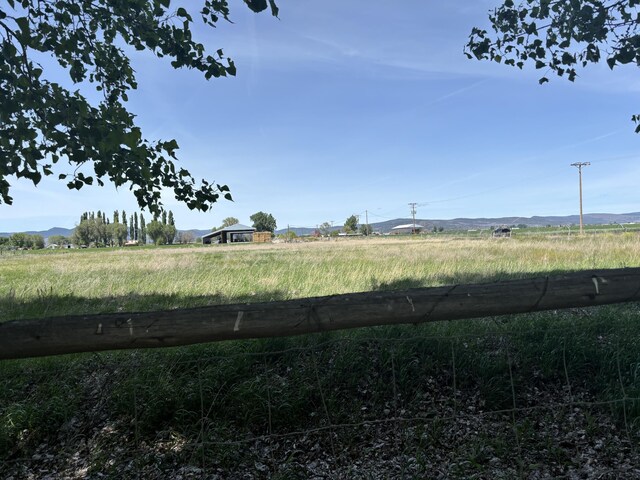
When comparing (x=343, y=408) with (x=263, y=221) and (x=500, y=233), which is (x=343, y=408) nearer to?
(x=500, y=233)

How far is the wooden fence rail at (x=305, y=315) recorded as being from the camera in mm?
2156

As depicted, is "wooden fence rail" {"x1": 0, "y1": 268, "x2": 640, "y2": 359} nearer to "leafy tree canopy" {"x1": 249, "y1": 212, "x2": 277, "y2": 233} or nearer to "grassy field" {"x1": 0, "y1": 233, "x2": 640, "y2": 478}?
"grassy field" {"x1": 0, "y1": 233, "x2": 640, "y2": 478}

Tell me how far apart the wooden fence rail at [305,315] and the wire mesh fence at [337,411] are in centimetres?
29

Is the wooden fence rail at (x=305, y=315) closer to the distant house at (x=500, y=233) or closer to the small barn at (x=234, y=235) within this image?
the distant house at (x=500, y=233)

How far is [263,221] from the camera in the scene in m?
157

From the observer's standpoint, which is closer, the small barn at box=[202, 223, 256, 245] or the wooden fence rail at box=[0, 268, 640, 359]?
the wooden fence rail at box=[0, 268, 640, 359]

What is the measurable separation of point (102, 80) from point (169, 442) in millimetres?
4291

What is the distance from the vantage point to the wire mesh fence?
9.43ft

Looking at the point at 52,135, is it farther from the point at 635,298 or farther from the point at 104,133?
the point at 635,298

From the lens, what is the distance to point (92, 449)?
10.5ft

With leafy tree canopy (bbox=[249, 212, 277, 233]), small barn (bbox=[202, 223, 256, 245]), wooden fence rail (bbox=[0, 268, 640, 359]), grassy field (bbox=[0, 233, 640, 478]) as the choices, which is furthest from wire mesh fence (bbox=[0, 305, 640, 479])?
leafy tree canopy (bbox=[249, 212, 277, 233])

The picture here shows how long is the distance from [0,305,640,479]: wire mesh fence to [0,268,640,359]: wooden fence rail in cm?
29

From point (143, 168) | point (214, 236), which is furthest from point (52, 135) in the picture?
point (214, 236)

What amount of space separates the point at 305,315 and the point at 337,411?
5.57 feet
